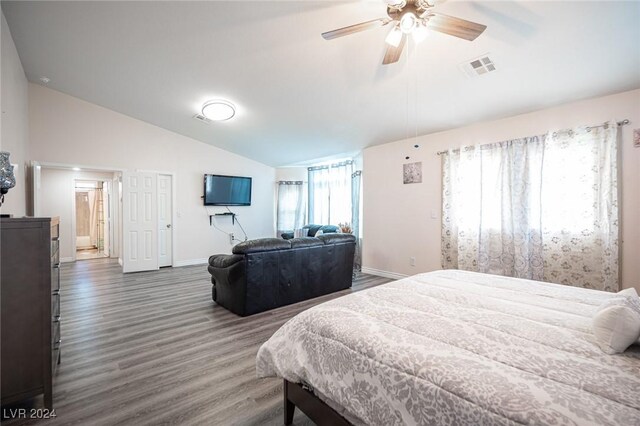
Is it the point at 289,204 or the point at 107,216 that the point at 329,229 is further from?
the point at 107,216

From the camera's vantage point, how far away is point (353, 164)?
5980mm

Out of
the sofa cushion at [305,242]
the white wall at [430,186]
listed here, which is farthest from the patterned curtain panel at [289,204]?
the sofa cushion at [305,242]

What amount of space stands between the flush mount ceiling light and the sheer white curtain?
→ 2.66 m

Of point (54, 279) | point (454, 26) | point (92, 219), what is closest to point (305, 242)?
point (54, 279)

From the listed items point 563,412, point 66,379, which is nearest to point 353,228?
point 66,379

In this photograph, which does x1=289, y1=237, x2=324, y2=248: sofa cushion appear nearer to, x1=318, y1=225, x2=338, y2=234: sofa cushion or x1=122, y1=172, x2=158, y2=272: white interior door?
x1=318, y1=225, x2=338, y2=234: sofa cushion

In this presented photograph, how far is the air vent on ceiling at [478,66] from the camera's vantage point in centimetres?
267

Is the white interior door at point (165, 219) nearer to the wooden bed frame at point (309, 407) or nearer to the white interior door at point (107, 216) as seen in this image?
the white interior door at point (107, 216)

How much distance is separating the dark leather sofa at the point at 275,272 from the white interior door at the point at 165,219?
9.61 ft

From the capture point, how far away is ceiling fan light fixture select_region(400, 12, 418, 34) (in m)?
1.83

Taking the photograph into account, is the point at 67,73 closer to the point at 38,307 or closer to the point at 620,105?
the point at 38,307

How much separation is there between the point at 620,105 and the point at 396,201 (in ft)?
9.20

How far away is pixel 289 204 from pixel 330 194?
1.33 m

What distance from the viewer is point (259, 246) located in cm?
312
